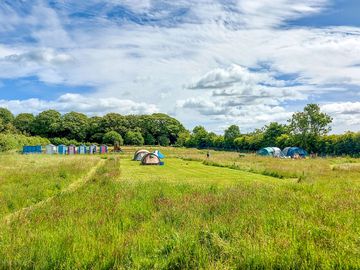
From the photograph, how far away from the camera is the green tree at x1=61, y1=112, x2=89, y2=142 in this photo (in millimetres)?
109312

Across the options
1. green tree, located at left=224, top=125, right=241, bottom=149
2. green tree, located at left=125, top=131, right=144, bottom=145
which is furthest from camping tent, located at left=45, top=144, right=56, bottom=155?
green tree, located at left=224, top=125, right=241, bottom=149

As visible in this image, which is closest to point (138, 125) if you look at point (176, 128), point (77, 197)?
point (176, 128)

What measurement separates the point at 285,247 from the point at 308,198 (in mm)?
5631

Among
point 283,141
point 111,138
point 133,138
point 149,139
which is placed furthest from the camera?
A: point 149,139

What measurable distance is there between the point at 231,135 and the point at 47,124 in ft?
196

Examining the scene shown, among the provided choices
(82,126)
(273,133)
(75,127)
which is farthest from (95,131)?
(273,133)

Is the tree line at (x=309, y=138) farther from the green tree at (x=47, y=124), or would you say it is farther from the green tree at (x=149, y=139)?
the green tree at (x=47, y=124)

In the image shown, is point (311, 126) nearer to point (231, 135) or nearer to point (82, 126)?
point (231, 135)

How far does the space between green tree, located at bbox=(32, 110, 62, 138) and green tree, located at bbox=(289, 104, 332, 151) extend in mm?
75587

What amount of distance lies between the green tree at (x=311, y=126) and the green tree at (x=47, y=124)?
248ft

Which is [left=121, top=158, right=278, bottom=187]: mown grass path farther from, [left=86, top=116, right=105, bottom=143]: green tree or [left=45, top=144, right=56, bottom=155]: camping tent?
[left=86, top=116, right=105, bottom=143]: green tree

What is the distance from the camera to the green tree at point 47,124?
110 meters

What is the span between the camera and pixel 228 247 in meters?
6.19

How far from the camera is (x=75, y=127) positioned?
4311 inches
